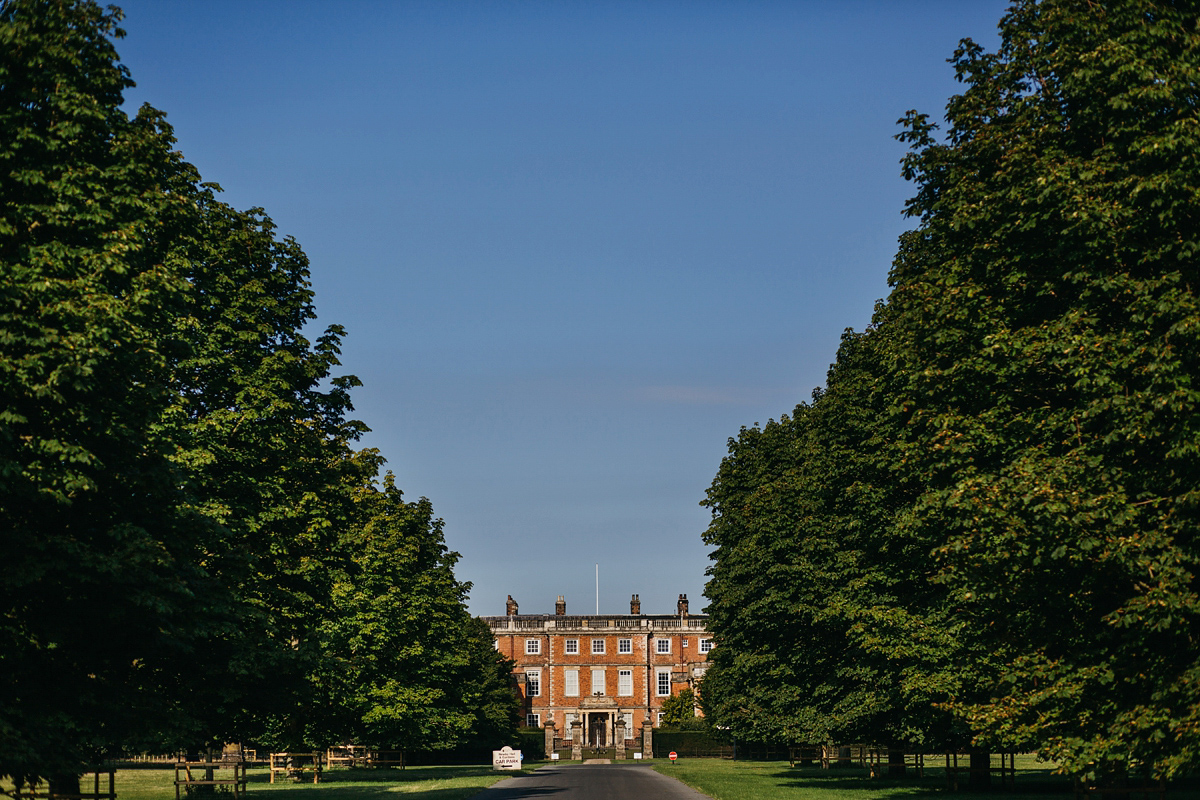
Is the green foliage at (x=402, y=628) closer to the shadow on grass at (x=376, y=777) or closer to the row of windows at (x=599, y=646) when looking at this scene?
the shadow on grass at (x=376, y=777)

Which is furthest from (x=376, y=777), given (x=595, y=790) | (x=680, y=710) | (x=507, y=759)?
(x=680, y=710)

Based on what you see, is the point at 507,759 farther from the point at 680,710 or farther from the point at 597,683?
the point at 597,683

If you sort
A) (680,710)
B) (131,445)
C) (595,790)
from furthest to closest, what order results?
(680,710) < (595,790) < (131,445)

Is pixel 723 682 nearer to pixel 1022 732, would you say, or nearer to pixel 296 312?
pixel 296 312

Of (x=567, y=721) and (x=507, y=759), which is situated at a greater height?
(x=507, y=759)

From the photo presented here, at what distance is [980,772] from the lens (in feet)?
117

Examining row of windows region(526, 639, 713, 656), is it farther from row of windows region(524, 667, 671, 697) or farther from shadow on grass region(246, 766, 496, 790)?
shadow on grass region(246, 766, 496, 790)

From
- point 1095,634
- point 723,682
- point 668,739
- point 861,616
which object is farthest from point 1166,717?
point 668,739

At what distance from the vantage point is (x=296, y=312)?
32062 millimetres

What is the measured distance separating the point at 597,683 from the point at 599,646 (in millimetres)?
3824

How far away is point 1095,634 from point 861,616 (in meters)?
14.4

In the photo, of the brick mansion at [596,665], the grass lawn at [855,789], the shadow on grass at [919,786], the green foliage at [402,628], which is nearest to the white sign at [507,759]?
the green foliage at [402,628]

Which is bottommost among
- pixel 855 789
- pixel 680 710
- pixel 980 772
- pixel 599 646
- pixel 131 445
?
pixel 680 710

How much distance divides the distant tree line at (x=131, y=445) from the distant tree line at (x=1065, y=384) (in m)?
14.5
